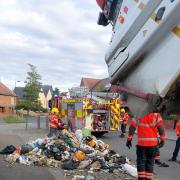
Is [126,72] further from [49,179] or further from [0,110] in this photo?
[0,110]

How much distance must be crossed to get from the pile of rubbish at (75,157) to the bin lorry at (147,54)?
537 cm

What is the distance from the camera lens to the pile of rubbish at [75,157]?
9.33 m

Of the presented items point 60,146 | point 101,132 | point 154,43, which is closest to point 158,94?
point 154,43

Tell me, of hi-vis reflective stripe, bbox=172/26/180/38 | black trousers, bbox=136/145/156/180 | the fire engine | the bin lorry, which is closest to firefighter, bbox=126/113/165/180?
black trousers, bbox=136/145/156/180

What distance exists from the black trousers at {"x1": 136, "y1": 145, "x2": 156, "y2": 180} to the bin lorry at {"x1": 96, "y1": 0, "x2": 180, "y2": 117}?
14.5ft

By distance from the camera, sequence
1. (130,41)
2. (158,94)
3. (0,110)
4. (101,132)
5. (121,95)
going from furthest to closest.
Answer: (0,110) < (101,132) < (121,95) < (130,41) < (158,94)

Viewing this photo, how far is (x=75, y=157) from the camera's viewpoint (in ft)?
34.8

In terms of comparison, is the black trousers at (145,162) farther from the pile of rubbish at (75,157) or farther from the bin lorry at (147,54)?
the bin lorry at (147,54)

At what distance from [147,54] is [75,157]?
772 centimetres

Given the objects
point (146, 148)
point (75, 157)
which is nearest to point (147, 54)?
point (146, 148)

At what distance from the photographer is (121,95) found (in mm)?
3660

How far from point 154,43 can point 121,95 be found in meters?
0.69

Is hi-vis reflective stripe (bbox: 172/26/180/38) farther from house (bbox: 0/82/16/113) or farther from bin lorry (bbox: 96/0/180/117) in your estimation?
Result: house (bbox: 0/82/16/113)

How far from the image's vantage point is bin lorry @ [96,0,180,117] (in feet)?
9.70
